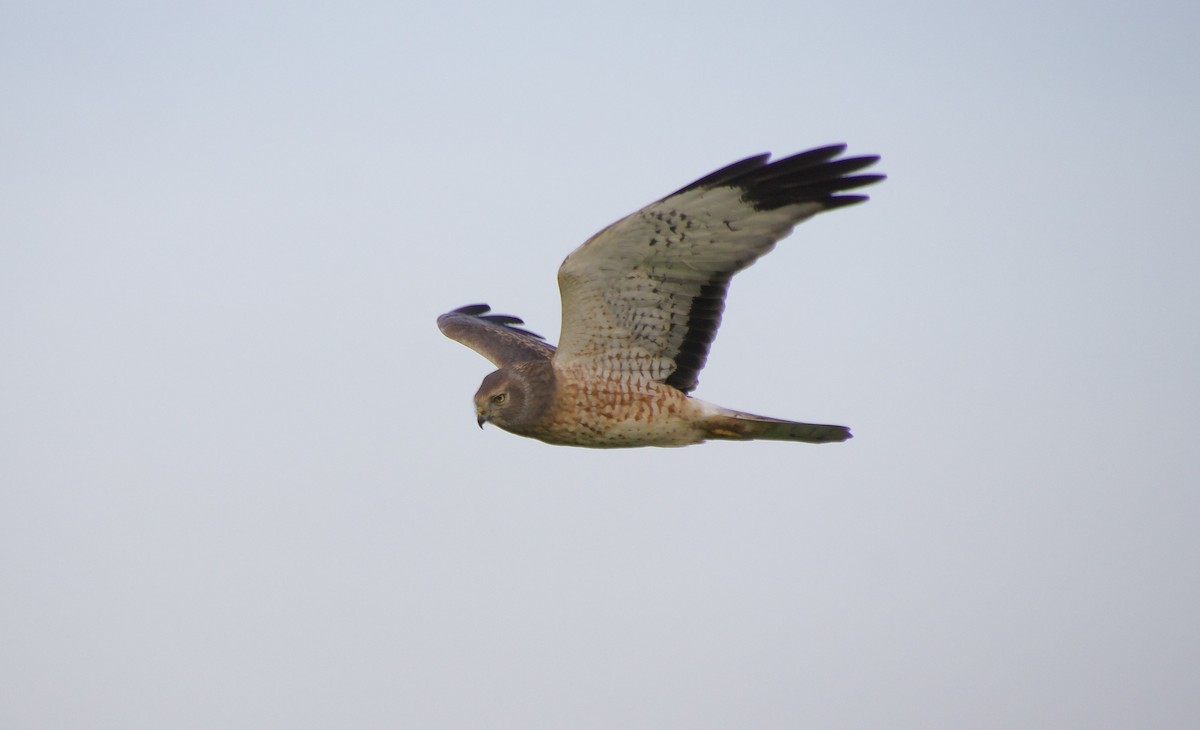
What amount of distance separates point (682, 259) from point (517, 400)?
1.47 m

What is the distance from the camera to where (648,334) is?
30.4ft

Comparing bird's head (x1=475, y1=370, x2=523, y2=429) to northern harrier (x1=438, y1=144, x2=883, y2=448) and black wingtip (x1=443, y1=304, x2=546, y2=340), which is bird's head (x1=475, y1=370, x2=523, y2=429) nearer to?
northern harrier (x1=438, y1=144, x2=883, y2=448)

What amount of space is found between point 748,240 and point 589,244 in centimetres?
97

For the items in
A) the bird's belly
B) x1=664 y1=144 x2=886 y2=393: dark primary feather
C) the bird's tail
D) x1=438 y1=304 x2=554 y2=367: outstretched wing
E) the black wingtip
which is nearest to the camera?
x1=664 y1=144 x2=886 y2=393: dark primary feather

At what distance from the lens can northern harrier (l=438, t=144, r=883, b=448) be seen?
8.48 meters

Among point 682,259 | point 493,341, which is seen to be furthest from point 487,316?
point 682,259

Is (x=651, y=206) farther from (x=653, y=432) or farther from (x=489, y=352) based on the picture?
(x=489, y=352)

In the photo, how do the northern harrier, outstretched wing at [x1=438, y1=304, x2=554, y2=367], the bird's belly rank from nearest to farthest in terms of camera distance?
the northern harrier
the bird's belly
outstretched wing at [x1=438, y1=304, x2=554, y2=367]

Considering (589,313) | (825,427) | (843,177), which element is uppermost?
(843,177)

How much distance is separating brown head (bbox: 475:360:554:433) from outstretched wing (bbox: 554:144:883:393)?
202 mm

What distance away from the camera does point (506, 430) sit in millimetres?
9430

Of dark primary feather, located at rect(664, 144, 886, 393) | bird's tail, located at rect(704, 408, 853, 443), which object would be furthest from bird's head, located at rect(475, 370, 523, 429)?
dark primary feather, located at rect(664, 144, 886, 393)

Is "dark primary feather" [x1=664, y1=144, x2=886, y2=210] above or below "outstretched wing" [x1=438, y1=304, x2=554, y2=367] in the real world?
above

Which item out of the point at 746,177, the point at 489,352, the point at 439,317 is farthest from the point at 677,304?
the point at 439,317
